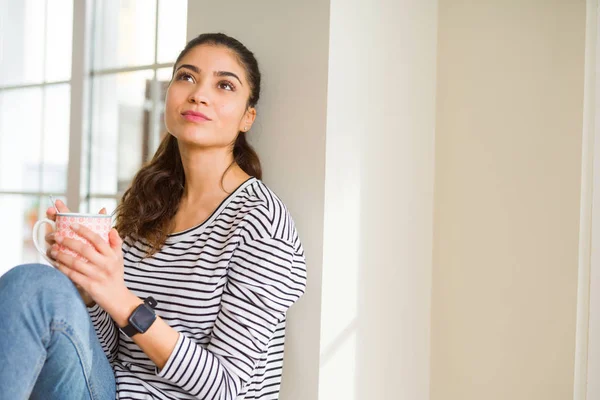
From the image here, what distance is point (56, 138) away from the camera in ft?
8.54

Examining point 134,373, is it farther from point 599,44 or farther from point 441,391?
point 599,44

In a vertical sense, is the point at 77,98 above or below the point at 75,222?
above

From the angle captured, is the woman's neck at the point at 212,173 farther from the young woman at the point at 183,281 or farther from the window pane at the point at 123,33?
the window pane at the point at 123,33

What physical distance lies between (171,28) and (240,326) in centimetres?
135

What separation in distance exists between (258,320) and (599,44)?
1064 millimetres

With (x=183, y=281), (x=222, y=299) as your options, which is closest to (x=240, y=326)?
(x=222, y=299)

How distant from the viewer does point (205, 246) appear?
4.34ft

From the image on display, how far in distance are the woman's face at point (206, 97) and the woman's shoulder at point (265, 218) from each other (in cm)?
16

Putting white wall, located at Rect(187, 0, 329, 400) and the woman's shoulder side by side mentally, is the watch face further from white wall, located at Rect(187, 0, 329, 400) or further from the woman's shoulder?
white wall, located at Rect(187, 0, 329, 400)

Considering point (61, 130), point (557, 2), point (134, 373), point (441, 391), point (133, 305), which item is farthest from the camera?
point (61, 130)

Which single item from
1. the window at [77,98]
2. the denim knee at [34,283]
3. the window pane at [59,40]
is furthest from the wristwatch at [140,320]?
the window pane at [59,40]

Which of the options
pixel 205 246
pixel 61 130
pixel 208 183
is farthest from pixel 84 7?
pixel 205 246

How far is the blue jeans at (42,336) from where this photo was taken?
1008 millimetres

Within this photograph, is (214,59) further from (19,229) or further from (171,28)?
(19,229)
